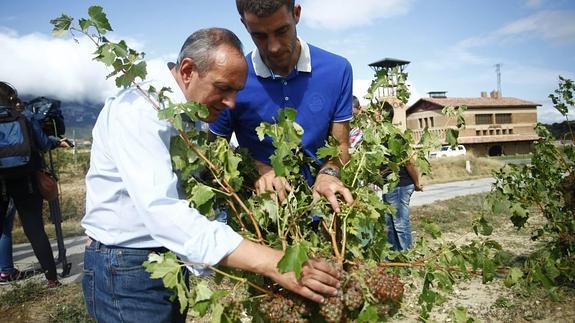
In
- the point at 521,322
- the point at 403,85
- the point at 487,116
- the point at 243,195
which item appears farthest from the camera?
the point at 487,116

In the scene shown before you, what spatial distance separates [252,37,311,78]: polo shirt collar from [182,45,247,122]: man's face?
0.74 meters

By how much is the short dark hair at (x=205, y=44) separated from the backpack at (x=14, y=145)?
3773mm

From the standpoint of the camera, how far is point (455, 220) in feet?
32.9

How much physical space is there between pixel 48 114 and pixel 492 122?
5112cm

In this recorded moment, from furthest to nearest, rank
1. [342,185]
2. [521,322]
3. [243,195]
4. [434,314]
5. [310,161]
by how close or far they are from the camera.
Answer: [434,314], [521,322], [310,161], [243,195], [342,185]

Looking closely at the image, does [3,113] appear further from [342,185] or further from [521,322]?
[521,322]

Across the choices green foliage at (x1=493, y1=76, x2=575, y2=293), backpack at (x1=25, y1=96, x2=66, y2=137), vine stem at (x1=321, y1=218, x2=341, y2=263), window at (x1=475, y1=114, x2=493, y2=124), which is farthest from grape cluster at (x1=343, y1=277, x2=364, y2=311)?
window at (x1=475, y1=114, x2=493, y2=124)

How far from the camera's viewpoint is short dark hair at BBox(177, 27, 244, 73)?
171 centimetres

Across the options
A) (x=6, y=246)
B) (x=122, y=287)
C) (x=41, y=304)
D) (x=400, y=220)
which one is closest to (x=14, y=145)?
(x=6, y=246)

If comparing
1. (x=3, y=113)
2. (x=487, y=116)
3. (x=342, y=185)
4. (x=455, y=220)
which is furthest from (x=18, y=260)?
(x=487, y=116)

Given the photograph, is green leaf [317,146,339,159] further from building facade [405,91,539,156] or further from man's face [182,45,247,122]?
building facade [405,91,539,156]

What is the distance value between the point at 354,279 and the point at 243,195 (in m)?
0.82

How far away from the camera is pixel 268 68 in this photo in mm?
2512

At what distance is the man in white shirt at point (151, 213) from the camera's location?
59.6 inches
